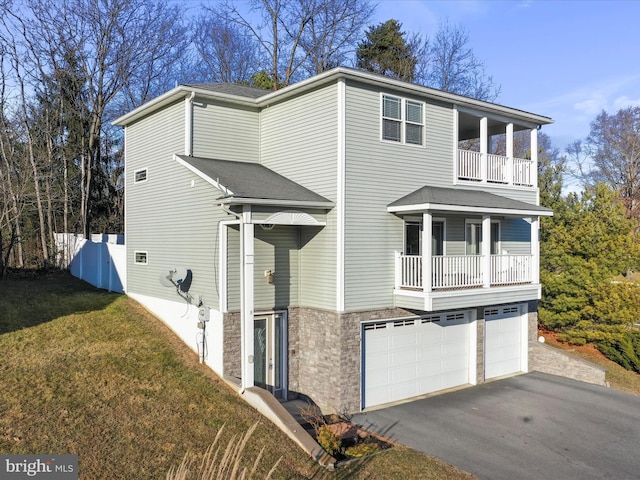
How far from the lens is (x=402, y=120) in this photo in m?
12.3

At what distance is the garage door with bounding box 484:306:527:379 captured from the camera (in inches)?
571

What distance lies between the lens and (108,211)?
2655 cm

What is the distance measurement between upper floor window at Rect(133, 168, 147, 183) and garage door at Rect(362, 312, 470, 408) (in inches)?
316

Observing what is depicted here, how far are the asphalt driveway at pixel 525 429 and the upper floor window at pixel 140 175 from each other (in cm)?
915

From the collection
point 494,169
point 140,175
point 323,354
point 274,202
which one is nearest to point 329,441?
point 323,354

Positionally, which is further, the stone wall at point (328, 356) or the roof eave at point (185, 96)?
the roof eave at point (185, 96)

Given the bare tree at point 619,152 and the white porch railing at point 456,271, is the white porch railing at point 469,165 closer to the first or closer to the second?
the white porch railing at point 456,271

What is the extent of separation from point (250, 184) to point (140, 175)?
5.71 m

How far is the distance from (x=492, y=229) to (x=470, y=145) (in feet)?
49.9

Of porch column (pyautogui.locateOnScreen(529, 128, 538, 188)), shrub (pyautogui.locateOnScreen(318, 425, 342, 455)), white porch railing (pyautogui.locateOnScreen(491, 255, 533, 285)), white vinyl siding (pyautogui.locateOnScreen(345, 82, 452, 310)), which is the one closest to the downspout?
white vinyl siding (pyautogui.locateOnScreen(345, 82, 452, 310))

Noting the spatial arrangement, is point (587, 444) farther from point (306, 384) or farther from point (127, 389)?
point (127, 389)

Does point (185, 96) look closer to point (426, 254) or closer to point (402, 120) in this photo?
point (402, 120)

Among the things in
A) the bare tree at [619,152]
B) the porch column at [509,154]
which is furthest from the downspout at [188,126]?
the bare tree at [619,152]

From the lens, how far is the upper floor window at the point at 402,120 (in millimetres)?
12008
